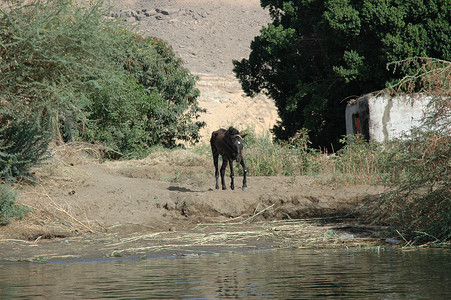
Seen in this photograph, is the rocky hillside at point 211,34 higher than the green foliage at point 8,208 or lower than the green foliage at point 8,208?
higher

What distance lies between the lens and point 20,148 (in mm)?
15297

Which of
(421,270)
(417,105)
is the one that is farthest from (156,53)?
(421,270)

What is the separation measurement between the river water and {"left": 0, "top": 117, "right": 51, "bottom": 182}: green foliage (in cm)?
520

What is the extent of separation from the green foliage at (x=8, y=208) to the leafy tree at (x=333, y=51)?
1422cm

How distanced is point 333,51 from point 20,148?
1806 centimetres

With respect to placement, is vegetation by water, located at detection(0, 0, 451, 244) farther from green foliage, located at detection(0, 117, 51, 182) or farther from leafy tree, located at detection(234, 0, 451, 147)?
leafy tree, located at detection(234, 0, 451, 147)

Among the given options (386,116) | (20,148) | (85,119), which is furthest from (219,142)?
(386,116)

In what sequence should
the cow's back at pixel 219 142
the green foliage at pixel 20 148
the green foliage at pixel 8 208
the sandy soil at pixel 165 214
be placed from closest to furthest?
the sandy soil at pixel 165 214
the green foliage at pixel 8 208
the green foliage at pixel 20 148
the cow's back at pixel 219 142

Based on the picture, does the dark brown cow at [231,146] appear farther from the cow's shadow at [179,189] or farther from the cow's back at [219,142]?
the cow's shadow at [179,189]

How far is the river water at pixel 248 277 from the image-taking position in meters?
6.87

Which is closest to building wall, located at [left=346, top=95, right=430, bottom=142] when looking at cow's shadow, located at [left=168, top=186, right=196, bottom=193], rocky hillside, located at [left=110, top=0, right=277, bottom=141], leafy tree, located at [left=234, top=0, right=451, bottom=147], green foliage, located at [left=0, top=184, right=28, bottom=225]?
leafy tree, located at [left=234, top=0, right=451, bottom=147]

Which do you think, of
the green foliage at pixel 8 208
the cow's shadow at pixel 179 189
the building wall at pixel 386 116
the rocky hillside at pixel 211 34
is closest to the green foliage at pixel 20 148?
the green foliage at pixel 8 208

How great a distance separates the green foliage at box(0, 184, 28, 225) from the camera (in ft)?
43.7

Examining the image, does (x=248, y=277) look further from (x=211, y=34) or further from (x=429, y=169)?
(x=211, y=34)
